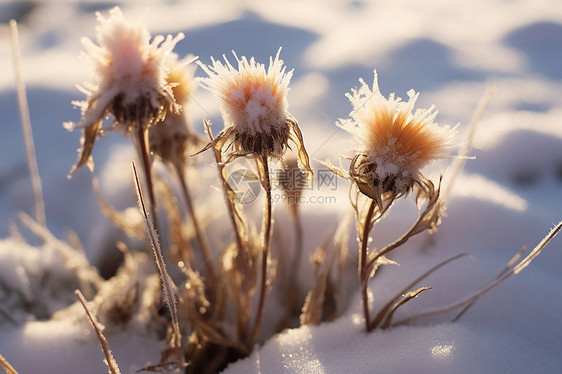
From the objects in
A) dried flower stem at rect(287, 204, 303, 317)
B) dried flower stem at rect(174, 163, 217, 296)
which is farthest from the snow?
dried flower stem at rect(174, 163, 217, 296)

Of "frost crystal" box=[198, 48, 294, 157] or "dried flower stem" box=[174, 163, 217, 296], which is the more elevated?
"frost crystal" box=[198, 48, 294, 157]

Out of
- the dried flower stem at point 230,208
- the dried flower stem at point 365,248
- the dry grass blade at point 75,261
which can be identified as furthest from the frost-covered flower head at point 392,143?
the dry grass blade at point 75,261

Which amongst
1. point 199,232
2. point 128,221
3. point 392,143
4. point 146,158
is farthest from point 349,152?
point 128,221

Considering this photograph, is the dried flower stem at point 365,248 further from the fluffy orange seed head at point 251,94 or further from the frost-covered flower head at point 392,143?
the fluffy orange seed head at point 251,94

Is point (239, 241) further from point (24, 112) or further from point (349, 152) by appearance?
point (24, 112)

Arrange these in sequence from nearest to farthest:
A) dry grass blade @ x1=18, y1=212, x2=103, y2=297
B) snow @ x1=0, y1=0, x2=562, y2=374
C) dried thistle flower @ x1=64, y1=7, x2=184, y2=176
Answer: dried thistle flower @ x1=64, y1=7, x2=184, y2=176 < snow @ x1=0, y1=0, x2=562, y2=374 < dry grass blade @ x1=18, y1=212, x2=103, y2=297

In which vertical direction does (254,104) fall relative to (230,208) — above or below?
above

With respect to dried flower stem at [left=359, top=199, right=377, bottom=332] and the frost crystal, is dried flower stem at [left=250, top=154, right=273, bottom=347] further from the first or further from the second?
dried flower stem at [left=359, top=199, right=377, bottom=332]
